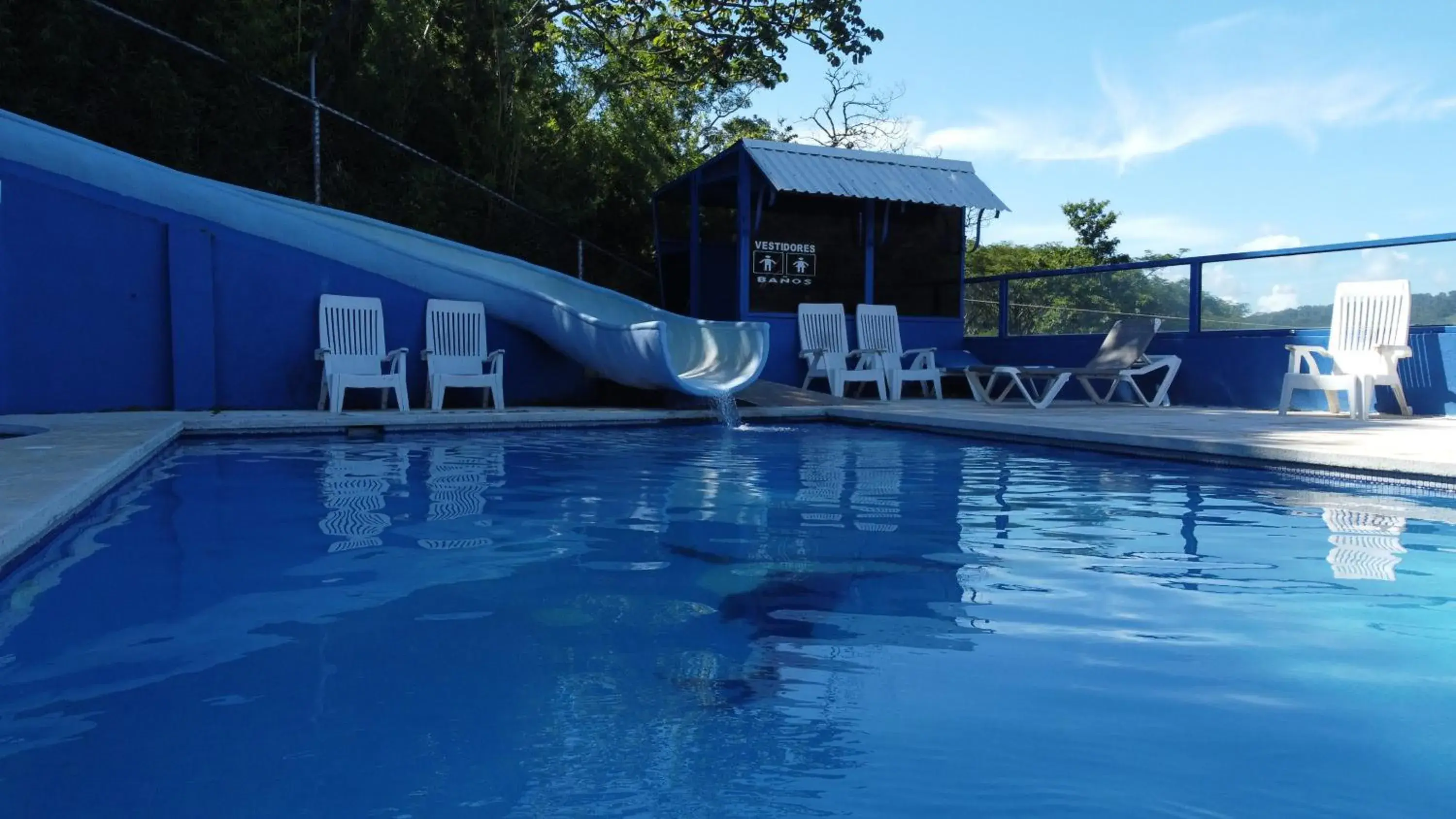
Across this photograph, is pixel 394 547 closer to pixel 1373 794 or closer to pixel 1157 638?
pixel 1157 638

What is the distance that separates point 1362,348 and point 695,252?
23.3 feet

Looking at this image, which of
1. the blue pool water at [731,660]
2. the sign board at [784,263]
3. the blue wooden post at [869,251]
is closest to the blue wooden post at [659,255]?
the sign board at [784,263]

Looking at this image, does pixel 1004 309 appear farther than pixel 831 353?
Yes

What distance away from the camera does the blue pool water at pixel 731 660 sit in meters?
1.70

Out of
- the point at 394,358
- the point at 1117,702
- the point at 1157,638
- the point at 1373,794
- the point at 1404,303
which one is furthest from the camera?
the point at 394,358

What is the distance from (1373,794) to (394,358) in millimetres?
7840

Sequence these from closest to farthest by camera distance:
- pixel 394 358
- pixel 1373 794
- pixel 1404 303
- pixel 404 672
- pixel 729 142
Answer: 1. pixel 1373 794
2. pixel 404 672
3. pixel 1404 303
4. pixel 394 358
5. pixel 729 142

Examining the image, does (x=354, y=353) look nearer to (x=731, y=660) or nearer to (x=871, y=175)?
(x=871, y=175)

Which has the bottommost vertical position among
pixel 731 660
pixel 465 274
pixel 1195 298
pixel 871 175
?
pixel 731 660

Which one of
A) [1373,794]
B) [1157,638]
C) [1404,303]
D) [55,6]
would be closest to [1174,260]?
[1404,303]

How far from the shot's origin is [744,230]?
10977mm

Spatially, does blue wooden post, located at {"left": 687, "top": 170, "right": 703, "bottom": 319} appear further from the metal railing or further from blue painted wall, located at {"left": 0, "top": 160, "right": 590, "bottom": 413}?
blue painted wall, located at {"left": 0, "top": 160, "right": 590, "bottom": 413}

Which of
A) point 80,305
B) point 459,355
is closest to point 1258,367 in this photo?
point 459,355

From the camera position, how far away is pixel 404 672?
2.25m
